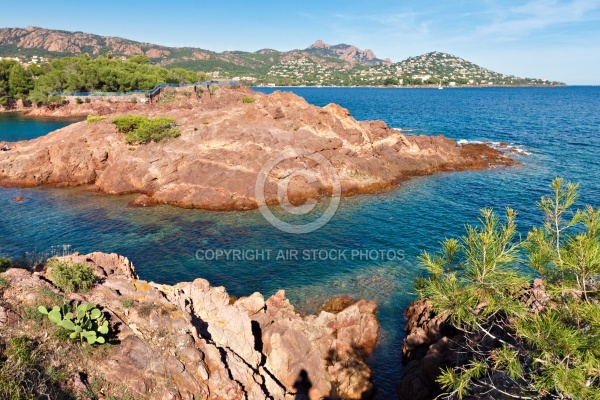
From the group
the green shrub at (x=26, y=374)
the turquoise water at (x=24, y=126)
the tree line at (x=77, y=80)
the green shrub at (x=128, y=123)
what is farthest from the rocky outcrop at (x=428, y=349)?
the tree line at (x=77, y=80)

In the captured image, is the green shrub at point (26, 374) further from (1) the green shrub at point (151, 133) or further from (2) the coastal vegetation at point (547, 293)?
(1) the green shrub at point (151, 133)

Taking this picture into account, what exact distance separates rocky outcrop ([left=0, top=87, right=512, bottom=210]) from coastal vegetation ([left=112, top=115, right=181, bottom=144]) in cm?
135

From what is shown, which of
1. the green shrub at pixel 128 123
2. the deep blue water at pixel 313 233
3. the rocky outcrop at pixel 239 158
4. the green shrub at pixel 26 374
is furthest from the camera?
the green shrub at pixel 128 123

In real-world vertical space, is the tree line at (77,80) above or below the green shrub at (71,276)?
above

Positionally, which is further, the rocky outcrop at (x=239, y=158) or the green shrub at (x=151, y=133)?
the green shrub at (x=151, y=133)

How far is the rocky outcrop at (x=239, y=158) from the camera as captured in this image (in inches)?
1848

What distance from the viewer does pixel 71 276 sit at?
16297 mm

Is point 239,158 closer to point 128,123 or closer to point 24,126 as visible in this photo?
point 128,123

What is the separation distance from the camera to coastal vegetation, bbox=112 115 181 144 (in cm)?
5419

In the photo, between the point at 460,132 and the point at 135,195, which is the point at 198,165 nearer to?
the point at 135,195

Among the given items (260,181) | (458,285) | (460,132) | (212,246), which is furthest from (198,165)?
(460,132)

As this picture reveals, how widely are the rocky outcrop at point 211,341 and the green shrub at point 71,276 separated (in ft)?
1.19

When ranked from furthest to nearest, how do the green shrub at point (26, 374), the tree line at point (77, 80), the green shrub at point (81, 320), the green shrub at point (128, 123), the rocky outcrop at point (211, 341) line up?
the tree line at point (77, 80) → the green shrub at point (128, 123) → the rocky outcrop at point (211, 341) → the green shrub at point (81, 320) → the green shrub at point (26, 374)

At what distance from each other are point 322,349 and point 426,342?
20.5ft
